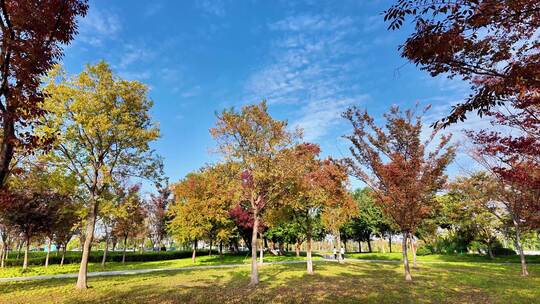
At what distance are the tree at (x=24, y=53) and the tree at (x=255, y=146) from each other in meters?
10.7

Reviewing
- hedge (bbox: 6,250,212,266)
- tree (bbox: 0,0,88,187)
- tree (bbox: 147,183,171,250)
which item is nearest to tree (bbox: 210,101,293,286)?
tree (bbox: 0,0,88,187)

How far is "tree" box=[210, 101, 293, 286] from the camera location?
16.4m

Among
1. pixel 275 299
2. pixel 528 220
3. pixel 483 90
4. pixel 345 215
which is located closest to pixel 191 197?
pixel 345 215

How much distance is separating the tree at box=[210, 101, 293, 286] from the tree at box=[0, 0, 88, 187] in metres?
10.7

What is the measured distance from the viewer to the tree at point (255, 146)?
53.7 feet

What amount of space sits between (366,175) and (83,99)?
48.7 feet

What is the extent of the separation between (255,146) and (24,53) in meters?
11.6

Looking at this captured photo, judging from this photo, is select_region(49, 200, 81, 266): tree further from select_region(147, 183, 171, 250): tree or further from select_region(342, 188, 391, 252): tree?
select_region(342, 188, 391, 252): tree

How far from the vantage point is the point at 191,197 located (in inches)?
1364

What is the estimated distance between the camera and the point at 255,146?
1656 centimetres

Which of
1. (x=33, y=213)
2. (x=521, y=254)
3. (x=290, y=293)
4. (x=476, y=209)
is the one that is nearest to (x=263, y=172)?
(x=290, y=293)

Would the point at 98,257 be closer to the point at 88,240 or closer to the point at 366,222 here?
the point at 88,240

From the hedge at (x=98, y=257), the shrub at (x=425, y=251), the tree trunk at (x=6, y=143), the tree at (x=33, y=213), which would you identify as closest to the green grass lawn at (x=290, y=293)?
the tree trunk at (x=6, y=143)

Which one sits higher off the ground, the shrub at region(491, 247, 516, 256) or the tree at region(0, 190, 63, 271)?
the tree at region(0, 190, 63, 271)
